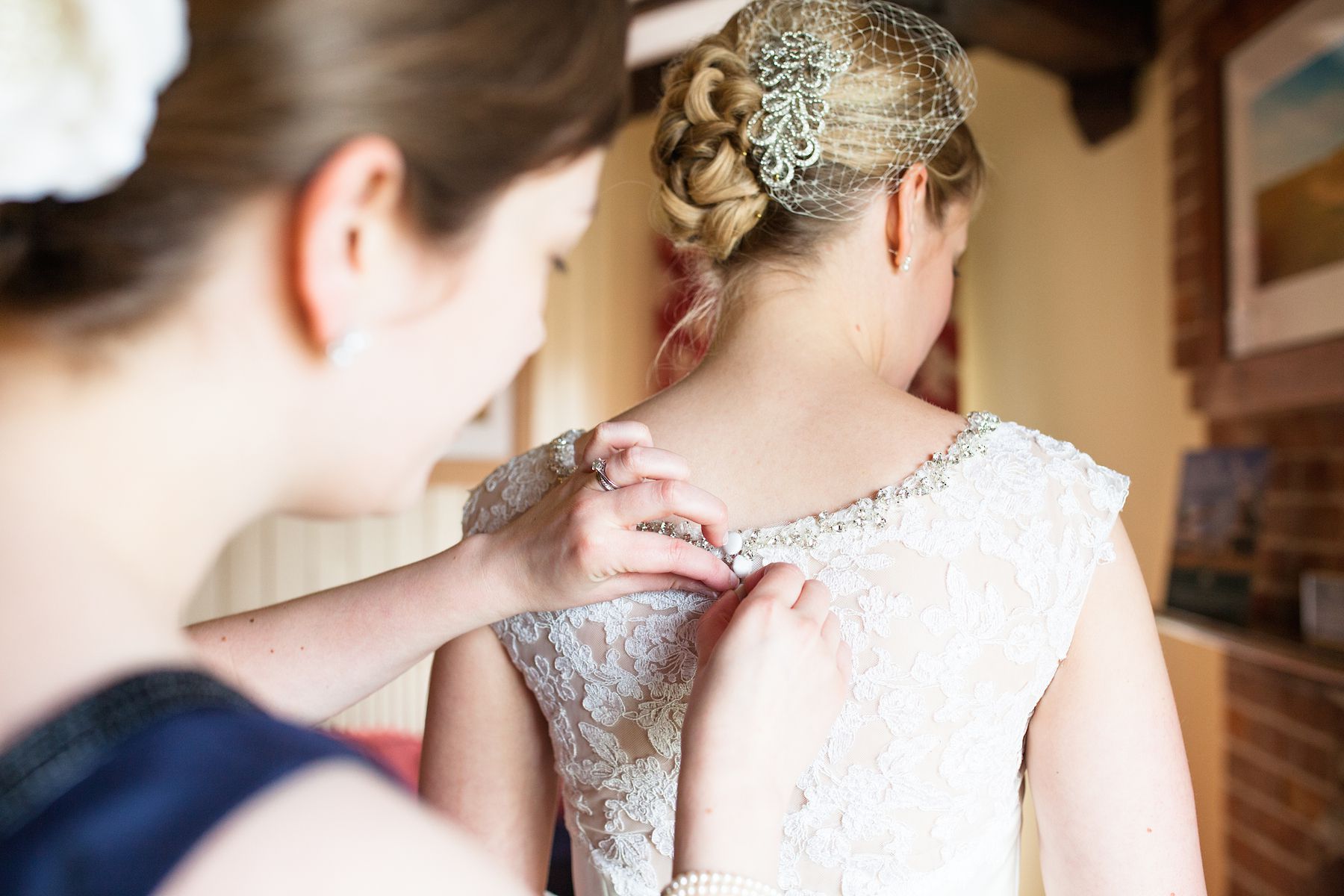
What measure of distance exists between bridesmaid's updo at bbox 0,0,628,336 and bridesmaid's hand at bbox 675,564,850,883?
415 millimetres

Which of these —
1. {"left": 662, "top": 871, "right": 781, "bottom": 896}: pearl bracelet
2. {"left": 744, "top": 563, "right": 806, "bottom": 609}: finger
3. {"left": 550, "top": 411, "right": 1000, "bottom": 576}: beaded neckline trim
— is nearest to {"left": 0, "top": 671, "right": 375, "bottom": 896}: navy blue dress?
{"left": 662, "top": 871, "right": 781, "bottom": 896}: pearl bracelet

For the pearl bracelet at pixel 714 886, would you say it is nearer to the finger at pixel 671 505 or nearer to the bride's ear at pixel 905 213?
the finger at pixel 671 505

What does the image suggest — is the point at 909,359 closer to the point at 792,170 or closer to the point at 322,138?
the point at 792,170

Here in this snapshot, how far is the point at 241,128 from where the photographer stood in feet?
1.70

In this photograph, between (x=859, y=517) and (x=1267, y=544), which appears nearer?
(x=859, y=517)

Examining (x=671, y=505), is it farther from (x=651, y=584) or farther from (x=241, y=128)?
(x=241, y=128)

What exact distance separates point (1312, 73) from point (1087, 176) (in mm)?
1175

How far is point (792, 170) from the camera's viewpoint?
107cm

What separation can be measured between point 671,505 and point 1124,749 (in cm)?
50

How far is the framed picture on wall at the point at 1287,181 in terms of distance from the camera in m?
2.30

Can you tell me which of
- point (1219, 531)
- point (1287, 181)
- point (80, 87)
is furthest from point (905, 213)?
point (1219, 531)

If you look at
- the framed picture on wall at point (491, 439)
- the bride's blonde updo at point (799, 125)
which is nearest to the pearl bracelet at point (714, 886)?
the bride's blonde updo at point (799, 125)

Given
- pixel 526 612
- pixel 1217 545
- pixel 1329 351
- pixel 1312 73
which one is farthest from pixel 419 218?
pixel 1217 545

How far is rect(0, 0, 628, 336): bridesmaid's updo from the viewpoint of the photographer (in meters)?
0.51
